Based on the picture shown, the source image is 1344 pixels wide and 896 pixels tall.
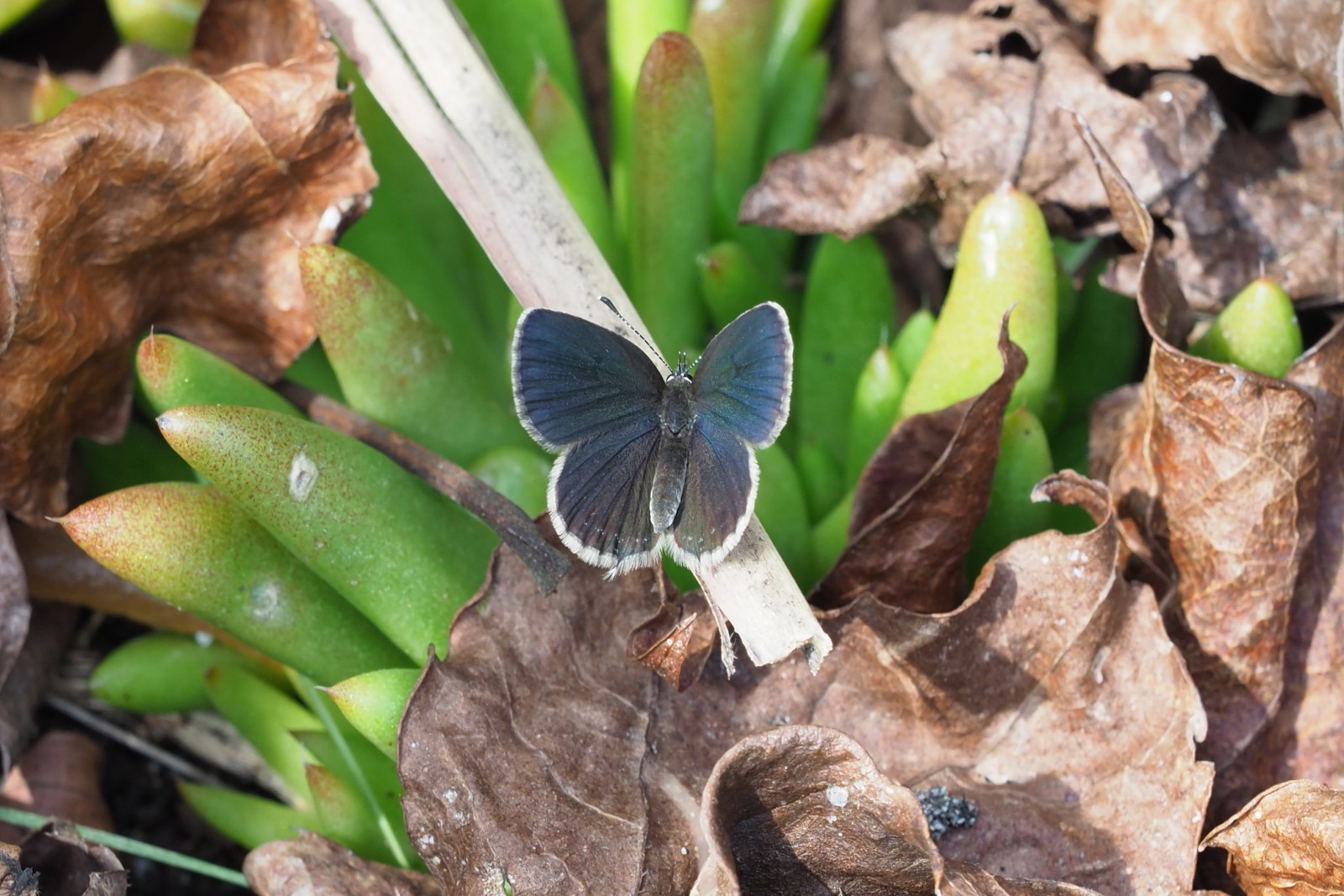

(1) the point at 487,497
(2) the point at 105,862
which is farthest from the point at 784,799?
(2) the point at 105,862

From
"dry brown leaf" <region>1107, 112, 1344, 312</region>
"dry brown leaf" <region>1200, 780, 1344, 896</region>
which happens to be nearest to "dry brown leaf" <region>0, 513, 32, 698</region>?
"dry brown leaf" <region>1200, 780, 1344, 896</region>

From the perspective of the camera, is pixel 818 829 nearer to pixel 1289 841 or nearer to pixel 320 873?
pixel 1289 841

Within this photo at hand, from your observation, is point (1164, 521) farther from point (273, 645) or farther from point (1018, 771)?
point (273, 645)

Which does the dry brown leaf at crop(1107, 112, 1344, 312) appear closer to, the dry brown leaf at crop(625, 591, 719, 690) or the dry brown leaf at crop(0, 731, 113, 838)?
the dry brown leaf at crop(625, 591, 719, 690)

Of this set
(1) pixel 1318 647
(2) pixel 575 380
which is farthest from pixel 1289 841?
→ (2) pixel 575 380

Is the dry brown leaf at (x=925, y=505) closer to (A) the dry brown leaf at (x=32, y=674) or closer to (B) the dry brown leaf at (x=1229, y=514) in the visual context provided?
(B) the dry brown leaf at (x=1229, y=514)
